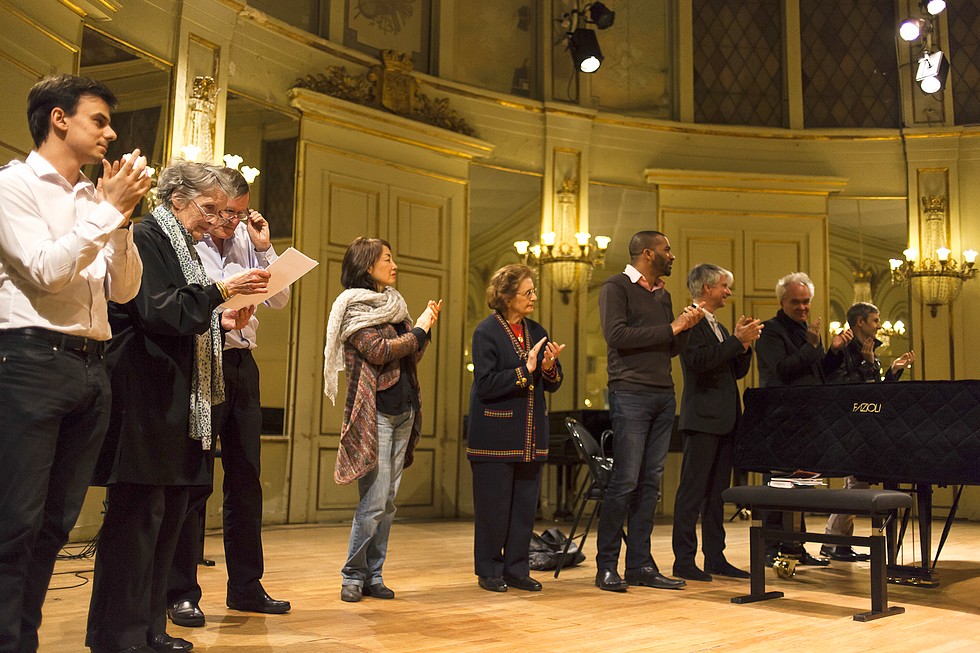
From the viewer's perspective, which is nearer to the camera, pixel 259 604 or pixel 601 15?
pixel 259 604

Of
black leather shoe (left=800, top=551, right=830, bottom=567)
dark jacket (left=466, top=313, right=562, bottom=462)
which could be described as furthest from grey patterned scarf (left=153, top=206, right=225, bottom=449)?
black leather shoe (left=800, top=551, right=830, bottom=567)

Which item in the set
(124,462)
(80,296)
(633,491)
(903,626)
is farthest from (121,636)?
(903,626)

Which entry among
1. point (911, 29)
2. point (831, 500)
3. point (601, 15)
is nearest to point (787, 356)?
point (831, 500)

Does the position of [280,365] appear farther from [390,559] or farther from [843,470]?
[843,470]

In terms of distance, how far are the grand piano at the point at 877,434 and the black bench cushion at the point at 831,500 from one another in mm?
220

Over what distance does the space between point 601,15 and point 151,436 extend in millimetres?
6865

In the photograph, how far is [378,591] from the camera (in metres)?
3.74

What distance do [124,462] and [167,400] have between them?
19 centimetres

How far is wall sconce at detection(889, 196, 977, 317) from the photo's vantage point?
28.8 ft

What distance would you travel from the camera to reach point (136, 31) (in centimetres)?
609

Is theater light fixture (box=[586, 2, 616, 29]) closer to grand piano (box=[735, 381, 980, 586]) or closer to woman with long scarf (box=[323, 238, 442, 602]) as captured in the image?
grand piano (box=[735, 381, 980, 586])

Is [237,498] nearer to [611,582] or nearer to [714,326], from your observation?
[611,582]

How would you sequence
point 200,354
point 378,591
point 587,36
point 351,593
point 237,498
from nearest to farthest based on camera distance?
1. point 200,354
2. point 237,498
3. point 351,593
4. point 378,591
5. point 587,36

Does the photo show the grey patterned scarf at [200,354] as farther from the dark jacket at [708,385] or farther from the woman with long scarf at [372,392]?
the dark jacket at [708,385]
